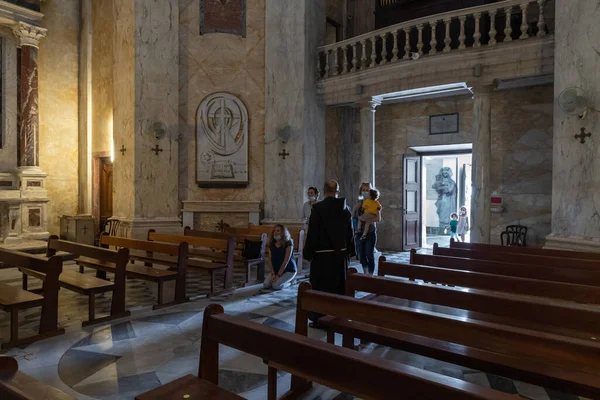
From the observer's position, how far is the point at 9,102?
10867mm

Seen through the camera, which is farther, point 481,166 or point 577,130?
point 481,166

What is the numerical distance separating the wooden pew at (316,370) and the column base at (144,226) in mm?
7750

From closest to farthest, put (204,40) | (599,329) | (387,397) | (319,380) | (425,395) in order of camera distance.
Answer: (425,395) < (387,397) < (319,380) < (599,329) < (204,40)

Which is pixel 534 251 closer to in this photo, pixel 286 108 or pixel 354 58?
pixel 354 58

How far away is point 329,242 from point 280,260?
227 centimetres

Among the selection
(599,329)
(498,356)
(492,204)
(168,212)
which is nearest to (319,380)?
(498,356)

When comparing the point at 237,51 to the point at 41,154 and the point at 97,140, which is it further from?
the point at 41,154

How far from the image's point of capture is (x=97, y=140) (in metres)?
12.0

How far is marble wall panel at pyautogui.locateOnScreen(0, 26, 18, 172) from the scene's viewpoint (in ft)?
35.4

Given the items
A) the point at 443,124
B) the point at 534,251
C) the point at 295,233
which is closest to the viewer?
the point at 534,251

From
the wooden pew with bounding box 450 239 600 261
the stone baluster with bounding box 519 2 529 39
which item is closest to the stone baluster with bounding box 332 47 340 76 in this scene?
the stone baluster with bounding box 519 2 529 39

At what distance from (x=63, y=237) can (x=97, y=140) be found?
9.31ft

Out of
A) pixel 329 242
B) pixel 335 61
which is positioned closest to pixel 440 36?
pixel 335 61

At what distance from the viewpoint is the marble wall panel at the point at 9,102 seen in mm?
10797
